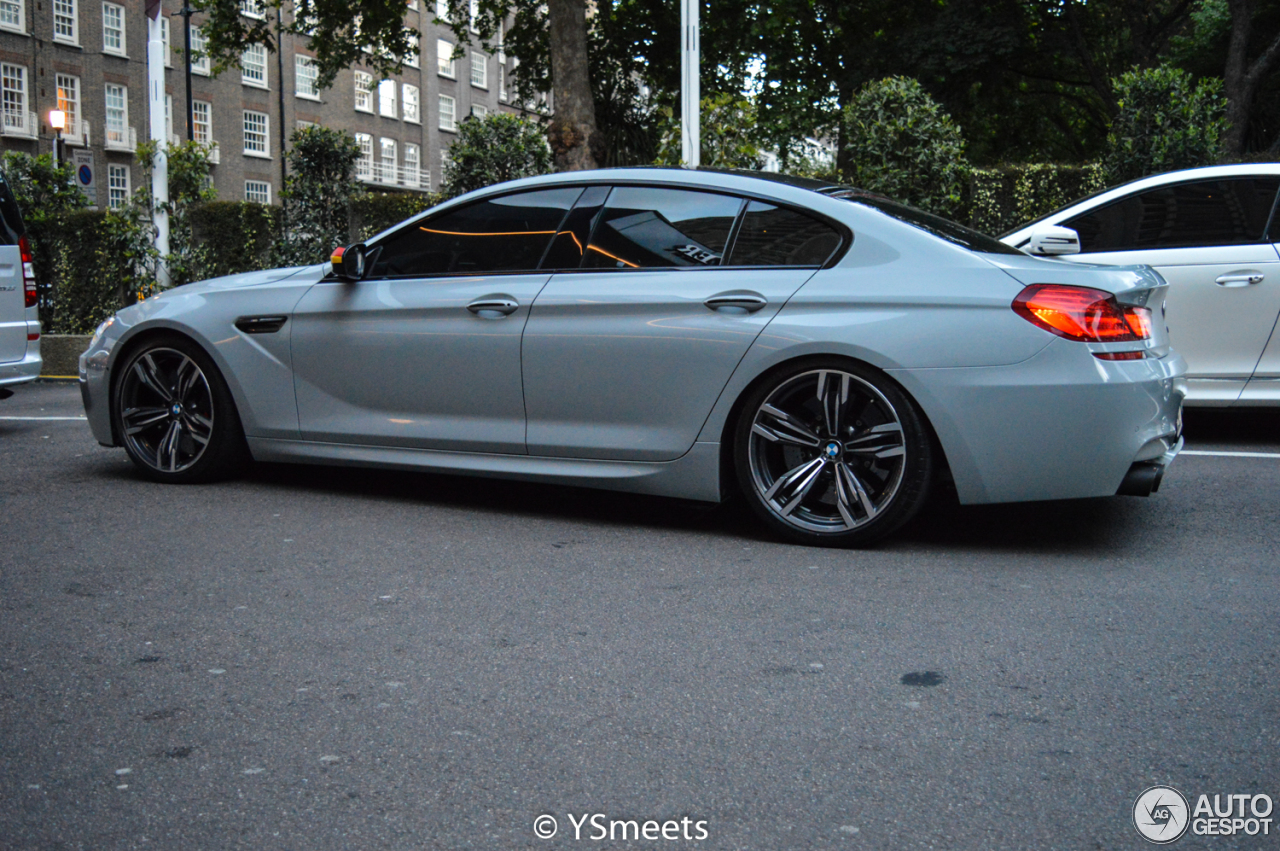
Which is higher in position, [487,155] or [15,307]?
[487,155]

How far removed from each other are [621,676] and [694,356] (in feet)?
6.19

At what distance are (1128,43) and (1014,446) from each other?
2968cm

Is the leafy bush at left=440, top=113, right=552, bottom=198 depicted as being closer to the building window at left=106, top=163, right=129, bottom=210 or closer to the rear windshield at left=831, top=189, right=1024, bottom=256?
the rear windshield at left=831, top=189, right=1024, bottom=256

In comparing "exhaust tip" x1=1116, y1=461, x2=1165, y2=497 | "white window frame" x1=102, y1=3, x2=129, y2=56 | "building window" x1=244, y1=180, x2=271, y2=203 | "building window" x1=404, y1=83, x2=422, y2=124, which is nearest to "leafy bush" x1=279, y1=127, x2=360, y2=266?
"exhaust tip" x1=1116, y1=461, x2=1165, y2=497

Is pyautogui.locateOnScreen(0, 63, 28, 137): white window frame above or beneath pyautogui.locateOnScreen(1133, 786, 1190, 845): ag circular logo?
above

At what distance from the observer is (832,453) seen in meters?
4.81

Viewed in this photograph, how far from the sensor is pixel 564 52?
60.7 feet

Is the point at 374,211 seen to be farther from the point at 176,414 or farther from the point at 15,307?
the point at 176,414

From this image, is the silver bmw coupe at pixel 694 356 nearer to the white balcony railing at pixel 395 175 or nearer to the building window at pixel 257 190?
the building window at pixel 257 190

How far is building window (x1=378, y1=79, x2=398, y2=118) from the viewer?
58.2 meters

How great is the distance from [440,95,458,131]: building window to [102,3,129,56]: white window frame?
19245 millimetres

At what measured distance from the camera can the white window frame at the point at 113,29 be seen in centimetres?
4425

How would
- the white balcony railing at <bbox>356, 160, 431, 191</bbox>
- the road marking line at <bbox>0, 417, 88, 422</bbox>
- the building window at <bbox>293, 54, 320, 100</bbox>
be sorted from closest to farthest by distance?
1. the road marking line at <bbox>0, 417, 88, 422</bbox>
2. the building window at <bbox>293, 54, 320, 100</bbox>
3. the white balcony railing at <bbox>356, 160, 431, 191</bbox>

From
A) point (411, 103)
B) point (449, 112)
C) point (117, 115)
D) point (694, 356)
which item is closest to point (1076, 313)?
point (694, 356)
